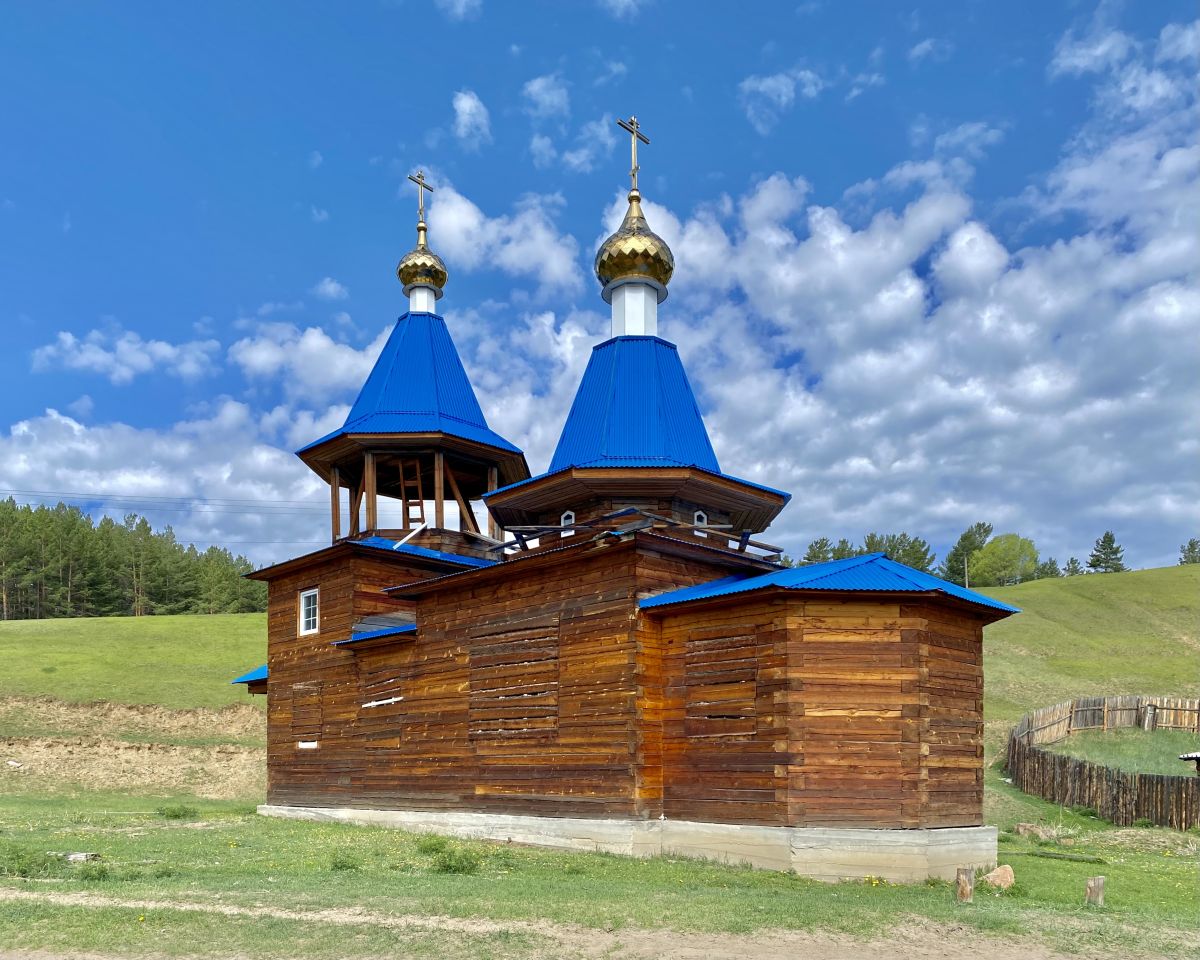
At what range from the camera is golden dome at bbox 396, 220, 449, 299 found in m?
28.5

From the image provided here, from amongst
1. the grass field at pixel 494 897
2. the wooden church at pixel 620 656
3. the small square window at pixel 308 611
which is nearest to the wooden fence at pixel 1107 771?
the grass field at pixel 494 897

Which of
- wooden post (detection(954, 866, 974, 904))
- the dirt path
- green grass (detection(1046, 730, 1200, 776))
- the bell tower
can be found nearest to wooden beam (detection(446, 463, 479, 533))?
the bell tower

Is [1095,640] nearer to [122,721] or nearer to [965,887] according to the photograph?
[122,721]

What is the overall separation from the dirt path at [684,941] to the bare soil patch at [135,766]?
→ 1091 inches

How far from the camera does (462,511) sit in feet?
87.6

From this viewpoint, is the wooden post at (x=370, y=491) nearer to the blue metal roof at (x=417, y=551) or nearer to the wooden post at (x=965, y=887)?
the blue metal roof at (x=417, y=551)

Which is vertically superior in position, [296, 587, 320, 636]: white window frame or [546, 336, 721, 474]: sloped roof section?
[546, 336, 721, 474]: sloped roof section

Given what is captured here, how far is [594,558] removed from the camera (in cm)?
1802

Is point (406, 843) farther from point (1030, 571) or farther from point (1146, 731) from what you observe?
point (1030, 571)

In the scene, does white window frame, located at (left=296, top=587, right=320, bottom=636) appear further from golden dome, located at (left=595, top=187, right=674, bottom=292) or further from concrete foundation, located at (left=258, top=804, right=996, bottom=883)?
golden dome, located at (left=595, top=187, right=674, bottom=292)

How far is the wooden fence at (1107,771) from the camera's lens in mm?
23547

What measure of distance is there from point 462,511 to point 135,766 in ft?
68.1

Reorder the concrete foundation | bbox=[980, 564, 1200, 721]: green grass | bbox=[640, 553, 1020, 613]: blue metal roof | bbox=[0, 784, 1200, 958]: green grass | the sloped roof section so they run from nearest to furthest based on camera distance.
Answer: bbox=[0, 784, 1200, 958]: green grass < the concrete foundation < bbox=[640, 553, 1020, 613]: blue metal roof < the sloped roof section < bbox=[980, 564, 1200, 721]: green grass

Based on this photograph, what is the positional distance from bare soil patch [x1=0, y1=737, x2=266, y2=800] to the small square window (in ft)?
48.5
